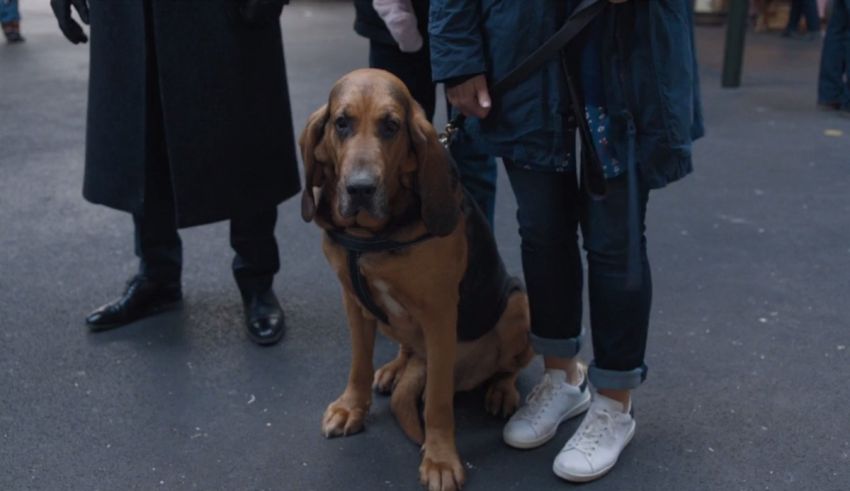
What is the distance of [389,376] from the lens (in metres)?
3.04

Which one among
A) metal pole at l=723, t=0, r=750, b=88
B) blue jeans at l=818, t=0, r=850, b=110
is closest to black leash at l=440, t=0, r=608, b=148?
blue jeans at l=818, t=0, r=850, b=110

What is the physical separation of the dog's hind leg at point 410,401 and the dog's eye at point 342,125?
0.84m

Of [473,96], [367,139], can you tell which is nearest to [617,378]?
[473,96]

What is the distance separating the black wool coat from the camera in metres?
3.08

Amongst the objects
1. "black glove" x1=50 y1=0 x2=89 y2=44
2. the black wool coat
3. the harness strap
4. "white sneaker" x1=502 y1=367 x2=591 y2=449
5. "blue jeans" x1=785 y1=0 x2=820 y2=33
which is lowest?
"white sneaker" x1=502 y1=367 x2=591 y2=449

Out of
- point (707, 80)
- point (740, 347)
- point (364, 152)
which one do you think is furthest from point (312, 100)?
point (364, 152)

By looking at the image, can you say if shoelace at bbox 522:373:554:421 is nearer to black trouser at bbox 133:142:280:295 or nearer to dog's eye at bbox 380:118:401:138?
dog's eye at bbox 380:118:401:138

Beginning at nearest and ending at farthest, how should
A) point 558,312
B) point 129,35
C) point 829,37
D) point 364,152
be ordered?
point 364,152 < point 558,312 < point 129,35 < point 829,37

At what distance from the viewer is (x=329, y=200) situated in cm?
250

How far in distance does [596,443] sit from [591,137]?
863mm

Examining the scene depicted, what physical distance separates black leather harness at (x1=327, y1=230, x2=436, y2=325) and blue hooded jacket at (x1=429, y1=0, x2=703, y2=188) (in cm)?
36

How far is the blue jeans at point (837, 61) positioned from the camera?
22.3 feet

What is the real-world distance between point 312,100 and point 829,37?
12.7 feet

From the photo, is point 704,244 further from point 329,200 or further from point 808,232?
point 329,200
